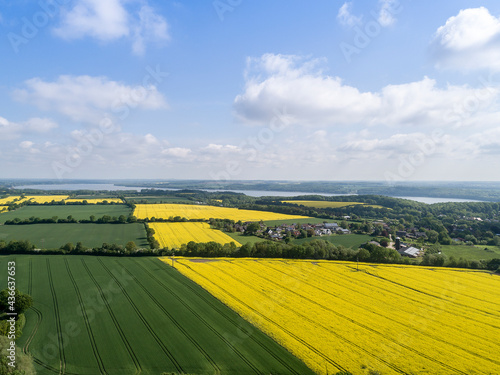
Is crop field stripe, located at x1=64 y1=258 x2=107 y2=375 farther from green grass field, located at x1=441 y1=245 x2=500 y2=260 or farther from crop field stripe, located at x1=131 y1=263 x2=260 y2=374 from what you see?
green grass field, located at x1=441 y1=245 x2=500 y2=260

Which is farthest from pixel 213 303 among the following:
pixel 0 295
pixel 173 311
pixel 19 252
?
pixel 19 252

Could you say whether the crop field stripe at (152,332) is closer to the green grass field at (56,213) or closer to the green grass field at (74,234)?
the green grass field at (74,234)

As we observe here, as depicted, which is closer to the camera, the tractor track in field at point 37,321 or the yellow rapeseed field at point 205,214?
the tractor track in field at point 37,321

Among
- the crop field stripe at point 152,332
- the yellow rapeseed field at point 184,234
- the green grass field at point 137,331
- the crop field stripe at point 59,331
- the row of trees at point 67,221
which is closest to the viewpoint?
the crop field stripe at point 59,331

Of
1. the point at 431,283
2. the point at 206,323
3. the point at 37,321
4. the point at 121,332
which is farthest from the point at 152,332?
the point at 431,283

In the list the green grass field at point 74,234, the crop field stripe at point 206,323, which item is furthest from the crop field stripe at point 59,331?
the green grass field at point 74,234

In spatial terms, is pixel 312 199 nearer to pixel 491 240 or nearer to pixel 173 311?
pixel 491 240

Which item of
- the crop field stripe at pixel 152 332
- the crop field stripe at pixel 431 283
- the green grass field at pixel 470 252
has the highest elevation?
the crop field stripe at pixel 152 332

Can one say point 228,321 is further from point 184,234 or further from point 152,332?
point 184,234
